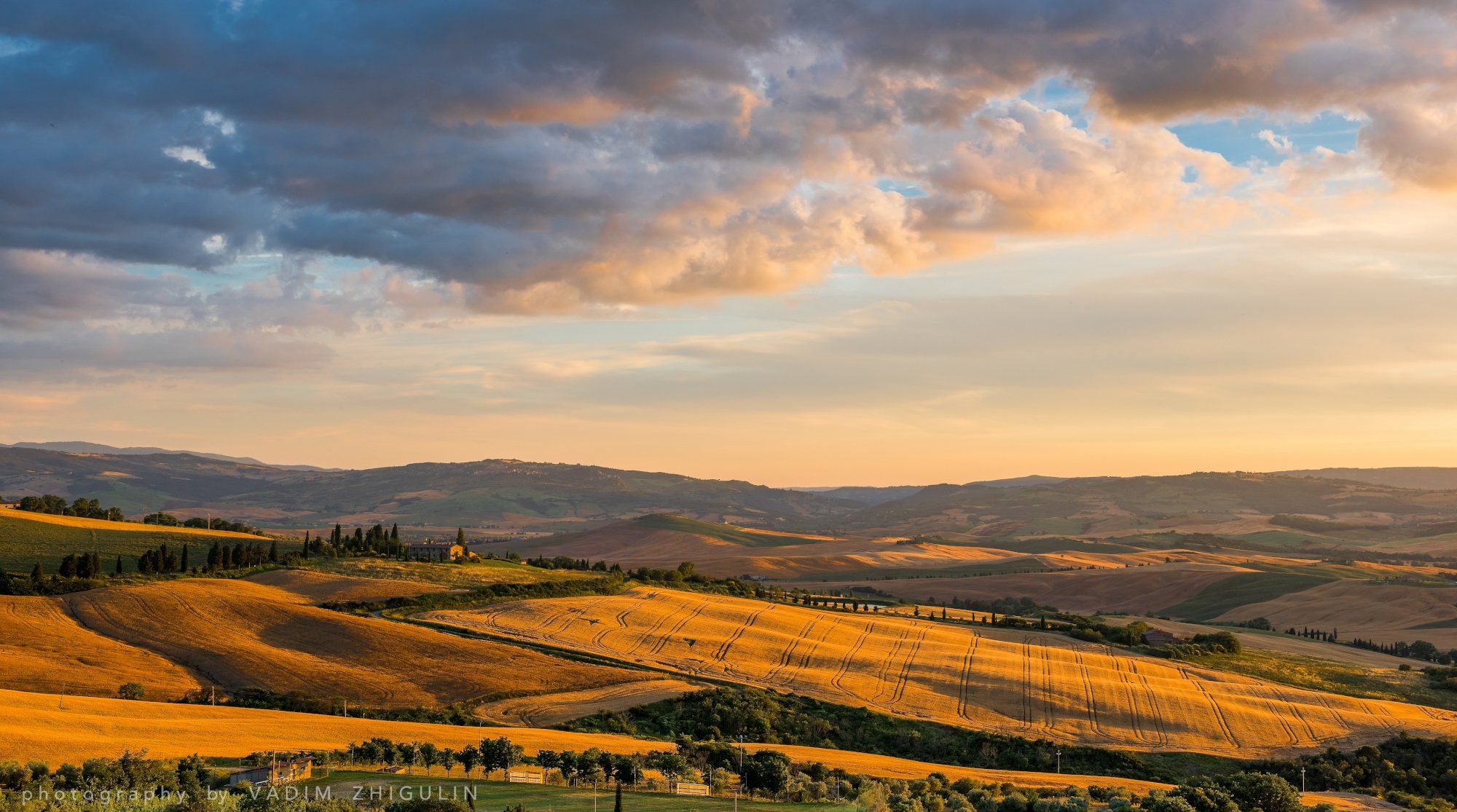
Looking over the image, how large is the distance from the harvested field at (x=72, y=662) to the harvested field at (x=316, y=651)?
1.88 m

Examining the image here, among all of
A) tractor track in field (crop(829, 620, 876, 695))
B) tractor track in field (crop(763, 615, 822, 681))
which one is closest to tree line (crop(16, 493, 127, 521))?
tractor track in field (crop(763, 615, 822, 681))

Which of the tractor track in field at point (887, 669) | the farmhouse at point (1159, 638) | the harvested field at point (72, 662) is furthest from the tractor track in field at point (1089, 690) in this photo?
Answer: the harvested field at point (72, 662)

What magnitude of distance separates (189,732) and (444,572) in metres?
76.7

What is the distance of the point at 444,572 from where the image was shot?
129500mm

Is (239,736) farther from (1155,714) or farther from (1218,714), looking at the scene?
(1218,714)

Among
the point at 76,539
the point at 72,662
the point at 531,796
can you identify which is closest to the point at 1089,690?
the point at 531,796

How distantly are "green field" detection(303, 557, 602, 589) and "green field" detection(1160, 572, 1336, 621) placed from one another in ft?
304

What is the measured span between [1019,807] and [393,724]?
3323cm

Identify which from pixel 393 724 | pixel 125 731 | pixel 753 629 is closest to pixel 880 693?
pixel 753 629

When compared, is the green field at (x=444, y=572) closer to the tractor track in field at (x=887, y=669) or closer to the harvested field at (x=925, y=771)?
the tractor track in field at (x=887, y=669)

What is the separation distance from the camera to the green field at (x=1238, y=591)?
570ft

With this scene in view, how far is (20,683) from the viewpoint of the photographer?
70625 millimetres

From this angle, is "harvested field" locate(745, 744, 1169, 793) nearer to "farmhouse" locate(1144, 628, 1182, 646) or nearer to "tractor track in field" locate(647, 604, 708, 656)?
"tractor track in field" locate(647, 604, 708, 656)

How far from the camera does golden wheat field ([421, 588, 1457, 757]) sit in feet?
266
